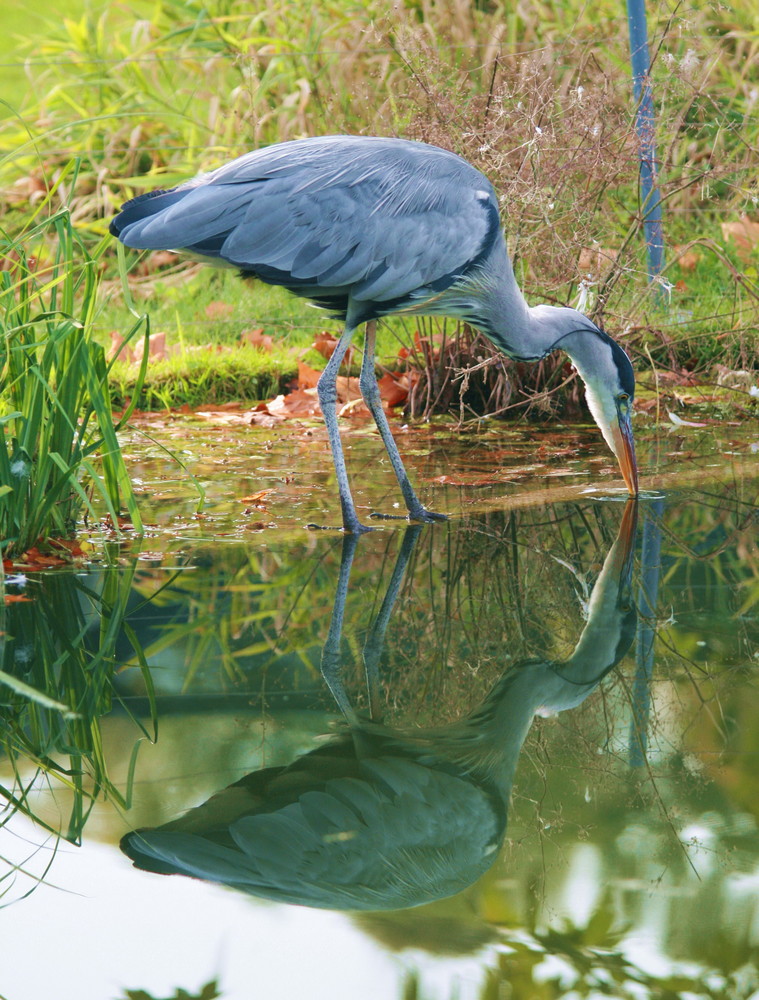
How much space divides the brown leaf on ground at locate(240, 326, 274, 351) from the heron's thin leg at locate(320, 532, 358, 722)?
10.8 ft

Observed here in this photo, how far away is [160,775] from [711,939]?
1119mm

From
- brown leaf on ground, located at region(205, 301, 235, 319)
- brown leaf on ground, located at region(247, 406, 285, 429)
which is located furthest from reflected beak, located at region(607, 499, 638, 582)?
brown leaf on ground, located at region(205, 301, 235, 319)

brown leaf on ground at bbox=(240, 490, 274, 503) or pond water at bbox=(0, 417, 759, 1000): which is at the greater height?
pond water at bbox=(0, 417, 759, 1000)

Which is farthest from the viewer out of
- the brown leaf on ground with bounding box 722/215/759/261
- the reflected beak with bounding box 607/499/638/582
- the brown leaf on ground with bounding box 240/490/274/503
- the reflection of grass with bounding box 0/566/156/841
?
the brown leaf on ground with bounding box 722/215/759/261

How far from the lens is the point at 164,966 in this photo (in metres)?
1.80

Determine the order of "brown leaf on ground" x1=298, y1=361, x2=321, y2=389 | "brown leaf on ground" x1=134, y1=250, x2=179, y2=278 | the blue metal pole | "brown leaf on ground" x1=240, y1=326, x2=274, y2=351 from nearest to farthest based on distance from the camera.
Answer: the blue metal pole → "brown leaf on ground" x1=298, y1=361, x2=321, y2=389 → "brown leaf on ground" x1=240, y1=326, x2=274, y2=351 → "brown leaf on ground" x1=134, y1=250, x2=179, y2=278

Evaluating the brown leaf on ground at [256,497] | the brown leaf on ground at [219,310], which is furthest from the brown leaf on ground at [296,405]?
the brown leaf on ground at [256,497]

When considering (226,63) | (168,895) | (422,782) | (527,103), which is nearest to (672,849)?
(422,782)

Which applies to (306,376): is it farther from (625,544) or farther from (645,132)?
(625,544)

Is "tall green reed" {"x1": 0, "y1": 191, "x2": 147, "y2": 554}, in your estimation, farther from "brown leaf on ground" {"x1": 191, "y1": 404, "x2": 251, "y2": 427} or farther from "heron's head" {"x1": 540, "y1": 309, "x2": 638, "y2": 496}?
"brown leaf on ground" {"x1": 191, "y1": 404, "x2": 251, "y2": 427}

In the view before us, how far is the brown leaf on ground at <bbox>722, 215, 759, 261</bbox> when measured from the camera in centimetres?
735

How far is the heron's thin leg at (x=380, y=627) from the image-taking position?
280cm

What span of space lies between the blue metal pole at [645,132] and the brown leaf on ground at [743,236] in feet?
3.52

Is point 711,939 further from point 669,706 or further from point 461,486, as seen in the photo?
point 461,486
